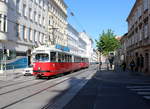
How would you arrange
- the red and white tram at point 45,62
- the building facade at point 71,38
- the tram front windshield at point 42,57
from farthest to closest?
the building facade at point 71,38 < the tram front windshield at point 42,57 < the red and white tram at point 45,62

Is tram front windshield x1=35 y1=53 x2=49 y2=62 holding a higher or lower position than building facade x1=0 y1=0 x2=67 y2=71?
lower

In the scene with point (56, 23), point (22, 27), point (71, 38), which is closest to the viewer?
point (22, 27)

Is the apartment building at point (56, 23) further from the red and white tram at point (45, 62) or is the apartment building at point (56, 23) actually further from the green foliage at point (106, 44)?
the red and white tram at point (45, 62)

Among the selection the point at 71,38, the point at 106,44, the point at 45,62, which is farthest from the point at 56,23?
the point at 45,62

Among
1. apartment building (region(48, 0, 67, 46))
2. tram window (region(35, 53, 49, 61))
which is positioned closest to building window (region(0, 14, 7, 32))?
tram window (region(35, 53, 49, 61))

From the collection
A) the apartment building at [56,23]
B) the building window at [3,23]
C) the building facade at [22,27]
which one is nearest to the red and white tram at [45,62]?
the building facade at [22,27]

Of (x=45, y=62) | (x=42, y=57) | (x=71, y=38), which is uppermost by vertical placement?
(x=71, y=38)

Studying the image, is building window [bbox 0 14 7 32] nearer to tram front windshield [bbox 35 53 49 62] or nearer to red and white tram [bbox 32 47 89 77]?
red and white tram [bbox 32 47 89 77]

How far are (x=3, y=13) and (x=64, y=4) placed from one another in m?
43.4

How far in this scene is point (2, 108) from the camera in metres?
8.73

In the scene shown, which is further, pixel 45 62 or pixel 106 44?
pixel 106 44

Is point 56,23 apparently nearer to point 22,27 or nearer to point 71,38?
point 22,27

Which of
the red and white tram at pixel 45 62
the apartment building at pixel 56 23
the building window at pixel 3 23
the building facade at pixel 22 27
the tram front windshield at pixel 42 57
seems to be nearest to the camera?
the red and white tram at pixel 45 62

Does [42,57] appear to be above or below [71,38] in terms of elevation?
below
